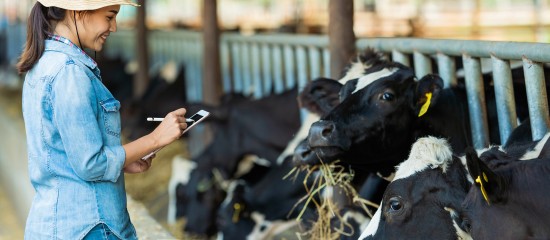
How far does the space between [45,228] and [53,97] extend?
489 millimetres

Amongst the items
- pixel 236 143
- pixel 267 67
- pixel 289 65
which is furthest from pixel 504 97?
pixel 267 67

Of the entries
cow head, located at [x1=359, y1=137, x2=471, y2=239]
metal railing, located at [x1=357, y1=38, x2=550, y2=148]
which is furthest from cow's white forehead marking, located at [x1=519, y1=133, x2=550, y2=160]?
metal railing, located at [x1=357, y1=38, x2=550, y2=148]

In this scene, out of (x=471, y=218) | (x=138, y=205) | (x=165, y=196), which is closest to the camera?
(x=471, y=218)

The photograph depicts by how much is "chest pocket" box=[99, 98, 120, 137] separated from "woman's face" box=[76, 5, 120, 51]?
0.73 feet

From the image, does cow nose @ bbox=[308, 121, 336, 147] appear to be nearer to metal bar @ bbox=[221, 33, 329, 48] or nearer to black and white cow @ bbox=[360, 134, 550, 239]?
black and white cow @ bbox=[360, 134, 550, 239]

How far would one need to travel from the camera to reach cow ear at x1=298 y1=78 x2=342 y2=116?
4.70 metres

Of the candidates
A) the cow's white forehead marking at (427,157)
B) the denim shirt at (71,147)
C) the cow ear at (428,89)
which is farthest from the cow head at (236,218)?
the cow's white forehead marking at (427,157)

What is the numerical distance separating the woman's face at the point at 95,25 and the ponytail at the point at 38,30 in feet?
0.27

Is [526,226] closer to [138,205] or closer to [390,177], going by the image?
[390,177]

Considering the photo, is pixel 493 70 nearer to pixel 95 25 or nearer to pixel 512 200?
pixel 512 200

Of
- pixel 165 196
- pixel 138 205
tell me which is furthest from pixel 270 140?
pixel 165 196

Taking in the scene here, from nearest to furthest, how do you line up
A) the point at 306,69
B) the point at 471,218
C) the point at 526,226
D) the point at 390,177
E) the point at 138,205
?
the point at 526,226, the point at 471,218, the point at 390,177, the point at 138,205, the point at 306,69

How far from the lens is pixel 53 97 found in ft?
10.1

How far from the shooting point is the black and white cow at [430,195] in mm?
3062
